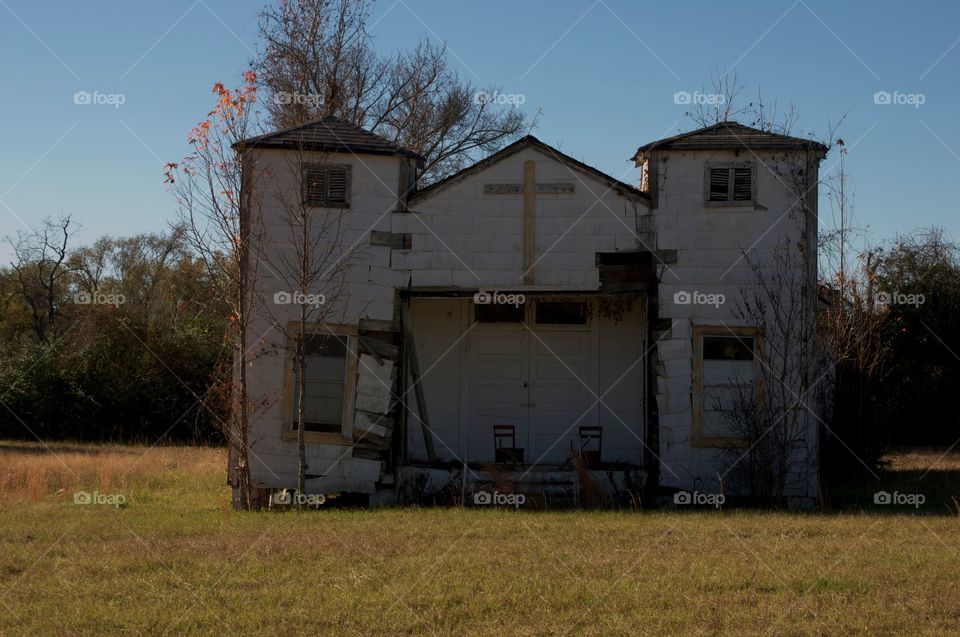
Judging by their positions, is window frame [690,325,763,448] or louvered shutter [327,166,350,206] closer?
window frame [690,325,763,448]

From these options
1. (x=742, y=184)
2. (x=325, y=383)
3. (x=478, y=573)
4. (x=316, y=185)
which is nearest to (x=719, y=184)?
(x=742, y=184)

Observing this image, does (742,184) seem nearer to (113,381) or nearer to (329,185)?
(329,185)

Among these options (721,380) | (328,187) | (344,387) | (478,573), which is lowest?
(478,573)

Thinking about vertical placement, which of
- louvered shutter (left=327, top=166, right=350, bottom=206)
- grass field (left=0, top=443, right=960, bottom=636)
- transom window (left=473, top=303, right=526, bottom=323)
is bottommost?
grass field (left=0, top=443, right=960, bottom=636)

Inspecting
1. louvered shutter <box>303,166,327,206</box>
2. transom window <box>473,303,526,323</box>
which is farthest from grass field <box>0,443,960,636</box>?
louvered shutter <box>303,166,327,206</box>

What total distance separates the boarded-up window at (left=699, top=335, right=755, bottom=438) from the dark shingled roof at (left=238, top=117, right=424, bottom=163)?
17.5 ft

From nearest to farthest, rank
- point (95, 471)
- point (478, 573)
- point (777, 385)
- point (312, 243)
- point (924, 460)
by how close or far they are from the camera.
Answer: point (478, 573), point (777, 385), point (312, 243), point (95, 471), point (924, 460)

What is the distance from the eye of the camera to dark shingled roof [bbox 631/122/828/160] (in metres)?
14.9

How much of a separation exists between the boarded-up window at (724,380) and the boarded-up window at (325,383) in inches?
209

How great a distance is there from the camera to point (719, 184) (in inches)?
597

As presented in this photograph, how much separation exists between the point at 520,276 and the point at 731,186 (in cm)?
338

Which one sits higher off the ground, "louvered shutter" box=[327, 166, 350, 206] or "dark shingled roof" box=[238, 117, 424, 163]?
"dark shingled roof" box=[238, 117, 424, 163]

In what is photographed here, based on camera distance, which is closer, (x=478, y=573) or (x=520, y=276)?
(x=478, y=573)

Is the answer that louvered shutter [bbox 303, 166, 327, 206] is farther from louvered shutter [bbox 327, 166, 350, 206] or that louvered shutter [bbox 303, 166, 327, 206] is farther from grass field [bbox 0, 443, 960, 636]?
grass field [bbox 0, 443, 960, 636]
